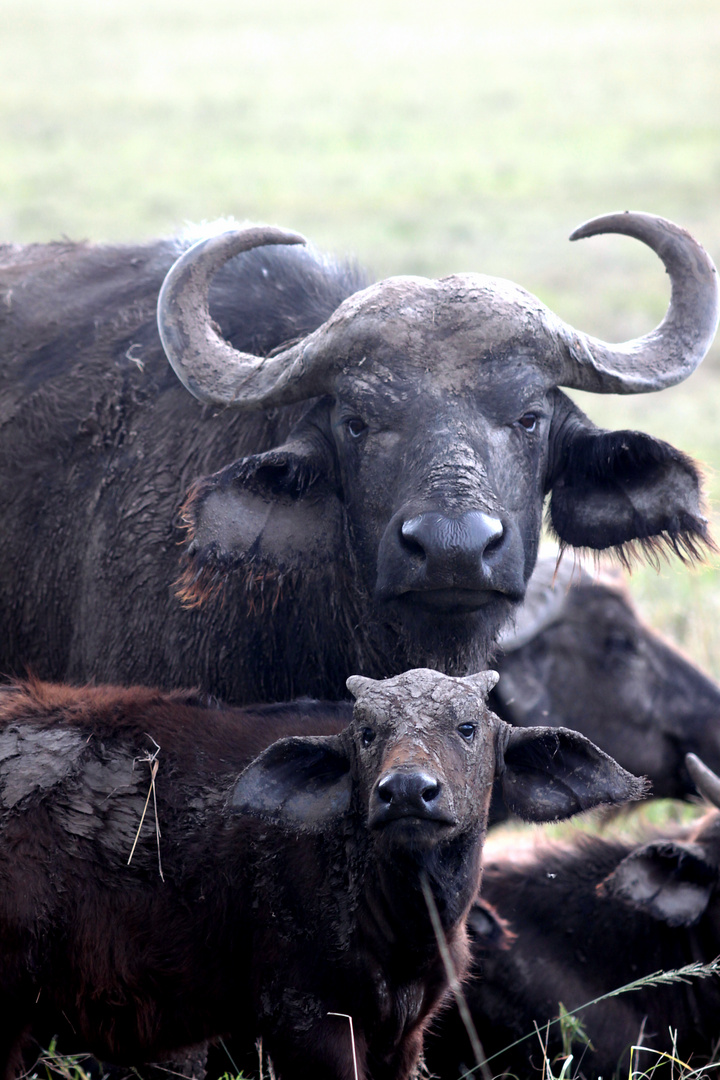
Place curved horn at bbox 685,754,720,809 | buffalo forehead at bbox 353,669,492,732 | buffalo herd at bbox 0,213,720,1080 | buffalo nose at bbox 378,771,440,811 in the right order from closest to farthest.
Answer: buffalo nose at bbox 378,771,440,811 → buffalo forehead at bbox 353,669,492,732 → buffalo herd at bbox 0,213,720,1080 → curved horn at bbox 685,754,720,809

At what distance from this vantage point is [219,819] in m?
4.31

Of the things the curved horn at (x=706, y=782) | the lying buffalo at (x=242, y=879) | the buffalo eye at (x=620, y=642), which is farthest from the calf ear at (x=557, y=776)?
the buffalo eye at (x=620, y=642)

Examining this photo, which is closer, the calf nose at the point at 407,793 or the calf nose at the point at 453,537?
the calf nose at the point at 407,793

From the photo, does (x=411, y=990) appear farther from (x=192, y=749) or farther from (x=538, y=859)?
(x=538, y=859)

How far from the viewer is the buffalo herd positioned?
407 centimetres

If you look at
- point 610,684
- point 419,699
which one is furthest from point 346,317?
point 610,684

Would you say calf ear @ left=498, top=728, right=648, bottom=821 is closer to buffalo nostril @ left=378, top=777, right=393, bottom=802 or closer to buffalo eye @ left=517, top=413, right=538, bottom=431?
buffalo nostril @ left=378, top=777, right=393, bottom=802

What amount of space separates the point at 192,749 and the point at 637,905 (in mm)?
2054

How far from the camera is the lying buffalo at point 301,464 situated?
473 centimetres

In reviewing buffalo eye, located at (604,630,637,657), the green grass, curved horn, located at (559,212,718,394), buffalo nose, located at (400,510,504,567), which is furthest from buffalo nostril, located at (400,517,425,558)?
the green grass

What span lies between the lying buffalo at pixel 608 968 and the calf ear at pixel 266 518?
1583mm

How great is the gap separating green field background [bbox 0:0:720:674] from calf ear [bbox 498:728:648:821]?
4824 mm

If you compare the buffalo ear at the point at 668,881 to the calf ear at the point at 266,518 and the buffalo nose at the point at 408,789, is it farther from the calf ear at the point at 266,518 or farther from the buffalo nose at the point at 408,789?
the buffalo nose at the point at 408,789

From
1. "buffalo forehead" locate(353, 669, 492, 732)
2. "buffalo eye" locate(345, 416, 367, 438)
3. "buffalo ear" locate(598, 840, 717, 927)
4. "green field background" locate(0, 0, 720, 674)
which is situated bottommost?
"buffalo ear" locate(598, 840, 717, 927)
